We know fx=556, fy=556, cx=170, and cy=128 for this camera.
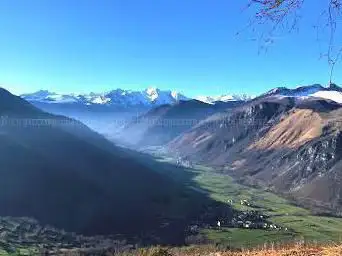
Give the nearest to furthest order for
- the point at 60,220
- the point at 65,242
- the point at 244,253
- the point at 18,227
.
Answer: the point at 244,253
the point at 65,242
the point at 18,227
the point at 60,220

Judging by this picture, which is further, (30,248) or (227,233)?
(227,233)

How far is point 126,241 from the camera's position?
545 feet

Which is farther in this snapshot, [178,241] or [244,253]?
[178,241]

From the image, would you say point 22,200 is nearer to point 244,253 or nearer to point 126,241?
point 126,241

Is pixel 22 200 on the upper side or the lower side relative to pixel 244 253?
lower

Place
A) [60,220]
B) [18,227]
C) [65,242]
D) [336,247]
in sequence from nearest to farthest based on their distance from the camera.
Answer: [336,247]
[65,242]
[18,227]
[60,220]

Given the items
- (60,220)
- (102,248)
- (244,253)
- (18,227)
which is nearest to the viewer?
(244,253)

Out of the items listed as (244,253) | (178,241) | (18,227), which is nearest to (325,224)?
(178,241)

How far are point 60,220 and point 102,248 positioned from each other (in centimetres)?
4214

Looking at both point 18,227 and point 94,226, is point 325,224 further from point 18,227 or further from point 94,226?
point 18,227

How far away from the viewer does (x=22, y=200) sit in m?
197

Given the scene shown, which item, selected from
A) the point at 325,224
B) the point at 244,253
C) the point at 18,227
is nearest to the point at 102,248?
the point at 18,227

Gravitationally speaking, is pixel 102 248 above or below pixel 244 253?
below

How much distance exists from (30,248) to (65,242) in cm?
1143
